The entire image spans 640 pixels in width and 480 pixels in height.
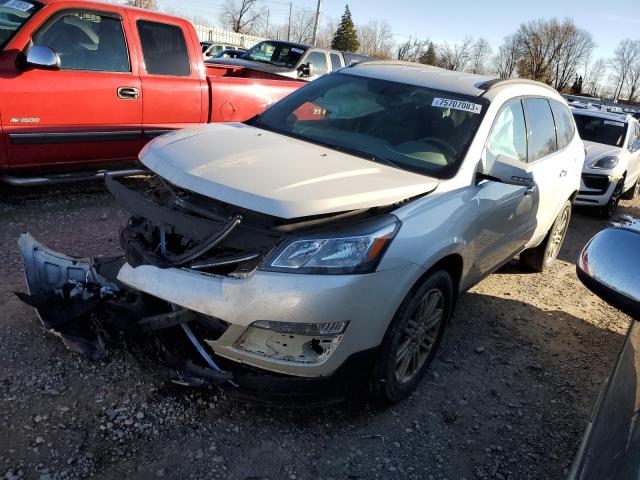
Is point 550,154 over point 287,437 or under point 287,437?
over

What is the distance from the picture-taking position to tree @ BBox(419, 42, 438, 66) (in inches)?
2606

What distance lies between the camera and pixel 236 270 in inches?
96.0

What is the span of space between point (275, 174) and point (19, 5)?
392cm

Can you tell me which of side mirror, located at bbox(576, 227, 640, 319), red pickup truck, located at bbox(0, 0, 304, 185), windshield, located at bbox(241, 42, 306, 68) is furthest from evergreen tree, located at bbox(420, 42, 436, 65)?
side mirror, located at bbox(576, 227, 640, 319)

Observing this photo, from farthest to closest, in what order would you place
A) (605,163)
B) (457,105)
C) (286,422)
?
(605,163) → (457,105) → (286,422)

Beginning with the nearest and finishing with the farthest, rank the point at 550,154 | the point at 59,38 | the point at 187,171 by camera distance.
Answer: the point at 187,171, the point at 550,154, the point at 59,38

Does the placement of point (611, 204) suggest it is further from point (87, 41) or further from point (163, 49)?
point (87, 41)

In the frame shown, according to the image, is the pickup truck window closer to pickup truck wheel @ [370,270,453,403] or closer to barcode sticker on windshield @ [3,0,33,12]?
barcode sticker on windshield @ [3,0,33,12]

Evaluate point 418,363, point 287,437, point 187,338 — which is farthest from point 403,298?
point 187,338

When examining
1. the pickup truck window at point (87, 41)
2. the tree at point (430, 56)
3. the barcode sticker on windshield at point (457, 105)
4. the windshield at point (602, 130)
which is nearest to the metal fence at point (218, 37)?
the windshield at point (602, 130)

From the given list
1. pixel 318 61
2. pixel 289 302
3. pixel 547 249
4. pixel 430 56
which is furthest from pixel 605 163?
pixel 430 56

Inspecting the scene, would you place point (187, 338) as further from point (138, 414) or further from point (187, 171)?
point (187, 171)

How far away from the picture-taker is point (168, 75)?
576cm

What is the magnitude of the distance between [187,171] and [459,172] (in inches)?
60.7
